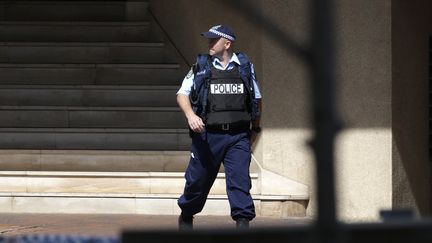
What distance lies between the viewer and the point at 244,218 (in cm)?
640

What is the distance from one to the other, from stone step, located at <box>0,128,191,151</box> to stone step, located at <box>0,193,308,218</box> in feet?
3.17

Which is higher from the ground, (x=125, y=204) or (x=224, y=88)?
(x=224, y=88)

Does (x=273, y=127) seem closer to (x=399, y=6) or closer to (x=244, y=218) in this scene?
(x=399, y=6)

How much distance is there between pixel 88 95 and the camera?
1033 centimetres

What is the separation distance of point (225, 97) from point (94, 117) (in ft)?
12.6

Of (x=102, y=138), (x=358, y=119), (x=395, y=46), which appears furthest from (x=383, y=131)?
(x=102, y=138)

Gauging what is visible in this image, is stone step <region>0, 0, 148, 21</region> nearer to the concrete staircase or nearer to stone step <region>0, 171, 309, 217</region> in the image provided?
the concrete staircase

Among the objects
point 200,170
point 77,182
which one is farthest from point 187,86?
point 77,182

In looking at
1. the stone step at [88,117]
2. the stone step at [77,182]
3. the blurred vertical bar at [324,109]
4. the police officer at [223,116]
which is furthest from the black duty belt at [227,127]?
the blurred vertical bar at [324,109]

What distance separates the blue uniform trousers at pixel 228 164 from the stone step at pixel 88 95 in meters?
3.73

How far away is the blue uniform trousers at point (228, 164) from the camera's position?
645 cm

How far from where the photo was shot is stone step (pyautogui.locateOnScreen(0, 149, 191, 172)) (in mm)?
9273

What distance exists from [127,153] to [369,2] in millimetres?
2858

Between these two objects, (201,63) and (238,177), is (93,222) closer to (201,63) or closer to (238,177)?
(238,177)
